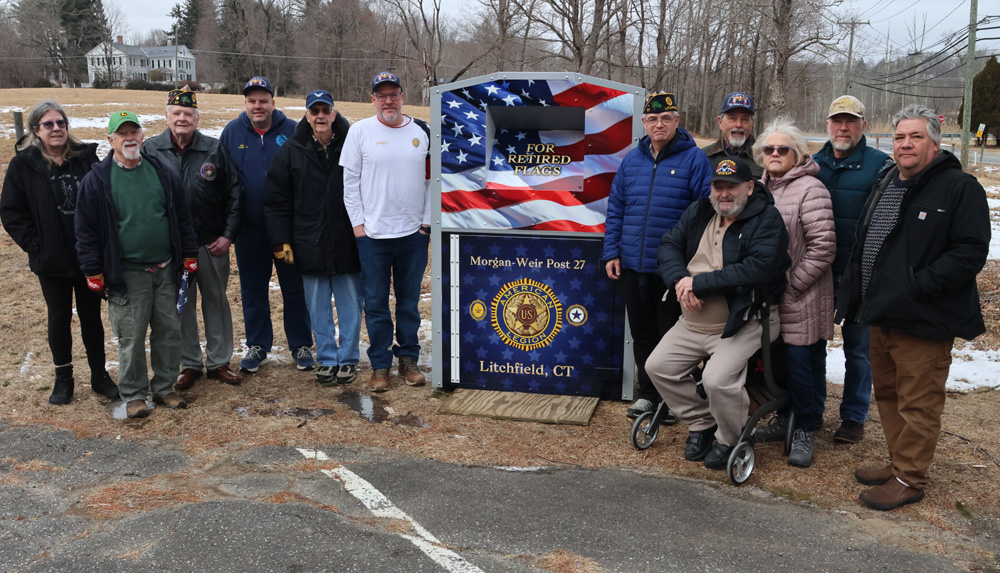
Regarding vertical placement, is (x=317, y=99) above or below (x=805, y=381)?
above

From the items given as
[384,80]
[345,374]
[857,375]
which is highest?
[384,80]

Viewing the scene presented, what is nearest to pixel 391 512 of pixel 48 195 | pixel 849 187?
pixel 849 187

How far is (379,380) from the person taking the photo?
5453mm

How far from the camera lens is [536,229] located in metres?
5.02

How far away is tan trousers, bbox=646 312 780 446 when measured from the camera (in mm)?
3879

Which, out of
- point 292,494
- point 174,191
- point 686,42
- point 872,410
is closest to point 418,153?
point 174,191

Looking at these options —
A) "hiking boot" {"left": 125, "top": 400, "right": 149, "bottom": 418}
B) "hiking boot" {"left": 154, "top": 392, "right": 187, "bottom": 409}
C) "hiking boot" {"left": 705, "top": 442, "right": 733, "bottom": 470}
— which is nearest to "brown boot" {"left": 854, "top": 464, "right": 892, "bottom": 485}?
"hiking boot" {"left": 705, "top": 442, "right": 733, "bottom": 470}

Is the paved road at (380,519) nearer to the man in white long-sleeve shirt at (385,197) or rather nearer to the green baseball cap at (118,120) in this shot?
the man in white long-sleeve shirt at (385,197)

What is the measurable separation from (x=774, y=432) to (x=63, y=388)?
4.49 metres

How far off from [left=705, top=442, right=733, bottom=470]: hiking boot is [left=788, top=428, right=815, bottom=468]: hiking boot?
37 cm

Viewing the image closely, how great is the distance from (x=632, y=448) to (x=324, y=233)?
8.15 ft

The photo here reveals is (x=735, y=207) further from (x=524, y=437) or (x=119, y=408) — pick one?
(x=119, y=408)

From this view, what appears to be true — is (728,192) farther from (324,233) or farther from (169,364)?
(169,364)

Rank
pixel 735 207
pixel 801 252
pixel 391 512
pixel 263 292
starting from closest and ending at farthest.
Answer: pixel 391 512
pixel 735 207
pixel 801 252
pixel 263 292
